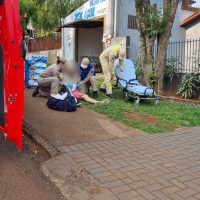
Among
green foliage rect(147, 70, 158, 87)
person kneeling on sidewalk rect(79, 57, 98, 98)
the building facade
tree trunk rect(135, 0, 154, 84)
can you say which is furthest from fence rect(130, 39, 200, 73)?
person kneeling on sidewalk rect(79, 57, 98, 98)

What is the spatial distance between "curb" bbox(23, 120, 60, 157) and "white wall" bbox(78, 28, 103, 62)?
639 inches

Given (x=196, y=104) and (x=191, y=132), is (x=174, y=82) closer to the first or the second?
(x=196, y=104)

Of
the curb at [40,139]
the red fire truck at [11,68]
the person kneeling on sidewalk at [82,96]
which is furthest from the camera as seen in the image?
the person kneeling on sidewalk at [82,96]

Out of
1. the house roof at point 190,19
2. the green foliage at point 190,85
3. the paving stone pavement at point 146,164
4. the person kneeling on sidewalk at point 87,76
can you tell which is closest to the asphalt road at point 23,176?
the paving stone pavement at point 146,164

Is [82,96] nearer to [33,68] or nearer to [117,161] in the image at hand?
[33,68]

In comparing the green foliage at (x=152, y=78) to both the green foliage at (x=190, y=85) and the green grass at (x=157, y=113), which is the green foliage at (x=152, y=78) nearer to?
the green foliage at (x=190, y=85)

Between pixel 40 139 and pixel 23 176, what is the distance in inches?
50.9

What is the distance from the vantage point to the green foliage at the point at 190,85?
10.5 metres

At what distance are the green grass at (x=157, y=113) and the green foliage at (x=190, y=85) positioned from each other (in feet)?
3.01

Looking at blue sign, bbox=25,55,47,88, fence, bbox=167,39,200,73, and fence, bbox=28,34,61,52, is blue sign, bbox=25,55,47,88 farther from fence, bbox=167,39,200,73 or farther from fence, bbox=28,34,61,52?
fence, bbox=28,34,61,52

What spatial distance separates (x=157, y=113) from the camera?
8.10 meters

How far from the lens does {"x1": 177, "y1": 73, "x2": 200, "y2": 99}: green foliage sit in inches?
415

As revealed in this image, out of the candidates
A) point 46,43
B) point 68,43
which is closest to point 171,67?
point 68,43

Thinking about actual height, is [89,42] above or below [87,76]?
above
